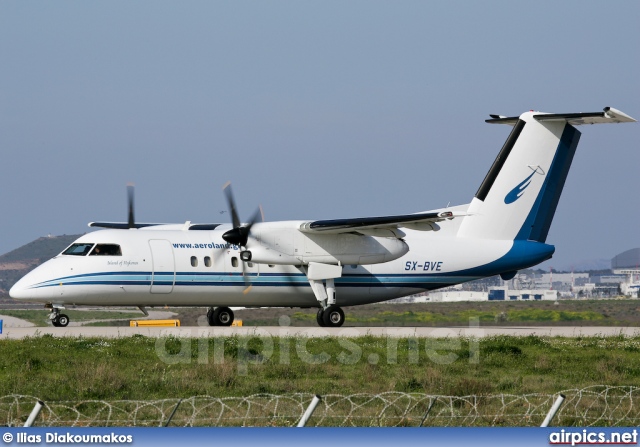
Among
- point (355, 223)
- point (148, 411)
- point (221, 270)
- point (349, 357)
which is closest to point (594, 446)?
point (148, 411)

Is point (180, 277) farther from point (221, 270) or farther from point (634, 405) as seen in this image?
point (634, 405)

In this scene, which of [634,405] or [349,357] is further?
[349,357]

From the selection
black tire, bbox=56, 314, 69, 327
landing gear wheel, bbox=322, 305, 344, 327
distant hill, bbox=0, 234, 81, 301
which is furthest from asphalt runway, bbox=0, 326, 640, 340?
distant hill, bbox=0, 234, 81, 301

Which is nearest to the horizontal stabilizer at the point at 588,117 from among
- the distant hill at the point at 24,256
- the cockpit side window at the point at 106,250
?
the cockpit side window at the point at 106,250

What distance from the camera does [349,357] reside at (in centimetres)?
2181

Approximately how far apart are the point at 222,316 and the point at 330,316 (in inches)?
148

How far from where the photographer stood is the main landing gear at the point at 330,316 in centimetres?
2897

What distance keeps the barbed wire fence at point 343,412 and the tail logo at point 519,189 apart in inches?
546

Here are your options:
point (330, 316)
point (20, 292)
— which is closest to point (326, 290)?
Result: point (330, 316)

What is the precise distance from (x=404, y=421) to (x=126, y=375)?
699 centimetres

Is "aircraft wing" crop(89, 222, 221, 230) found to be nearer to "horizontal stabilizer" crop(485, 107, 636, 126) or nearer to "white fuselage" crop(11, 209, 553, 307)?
"white fuselage" crop(11, 209, 553, 307)

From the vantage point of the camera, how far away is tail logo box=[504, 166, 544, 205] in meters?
30.3

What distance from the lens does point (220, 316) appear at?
1204 inches

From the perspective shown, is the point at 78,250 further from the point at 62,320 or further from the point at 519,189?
the point at 519,189
